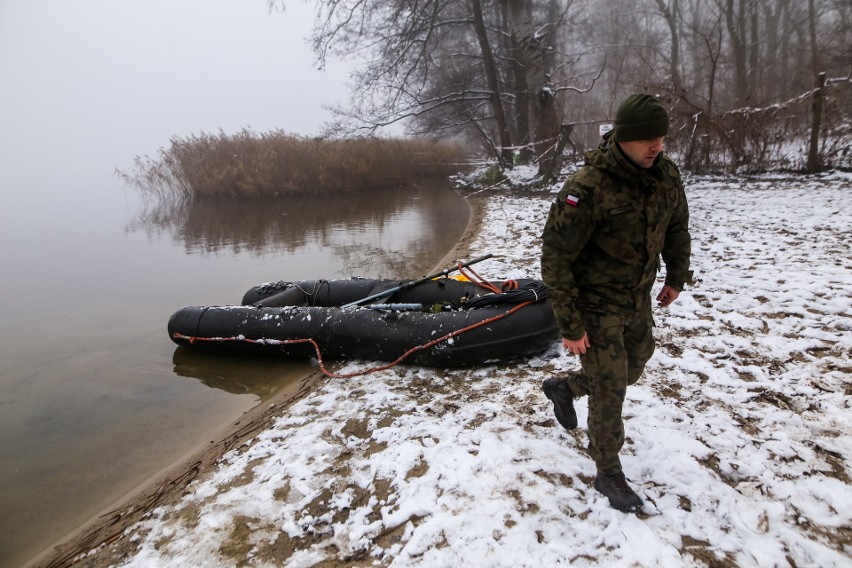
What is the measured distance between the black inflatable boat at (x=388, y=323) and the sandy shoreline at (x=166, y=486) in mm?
471

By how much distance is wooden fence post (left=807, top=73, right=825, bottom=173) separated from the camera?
889 centimetres

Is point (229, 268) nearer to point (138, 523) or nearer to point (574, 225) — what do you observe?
point (138, 523)

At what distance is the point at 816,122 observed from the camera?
9.10 m

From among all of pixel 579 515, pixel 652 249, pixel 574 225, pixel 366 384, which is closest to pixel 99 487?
pixel 366 384

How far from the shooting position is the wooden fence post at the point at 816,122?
8888 millimetres

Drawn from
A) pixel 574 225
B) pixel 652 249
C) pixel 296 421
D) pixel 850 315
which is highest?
pixel 574 225

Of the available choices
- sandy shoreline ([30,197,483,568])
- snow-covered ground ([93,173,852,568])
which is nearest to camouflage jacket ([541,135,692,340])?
snow-covered ground ([93,173,852,568])

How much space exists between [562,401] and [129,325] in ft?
20.2

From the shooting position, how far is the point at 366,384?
155 inches

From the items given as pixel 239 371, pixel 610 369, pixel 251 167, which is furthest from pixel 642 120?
pixel 251 167

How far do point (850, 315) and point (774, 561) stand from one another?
9.04ft

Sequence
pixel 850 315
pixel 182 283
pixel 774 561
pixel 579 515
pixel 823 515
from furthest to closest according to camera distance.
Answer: pixel 182 283, pixel 850 315, pixel 579 515, pixel 823 515, pixel 774 561

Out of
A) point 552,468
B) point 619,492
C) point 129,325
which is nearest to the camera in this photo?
point 619,492

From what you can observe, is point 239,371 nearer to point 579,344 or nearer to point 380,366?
point 380,366
